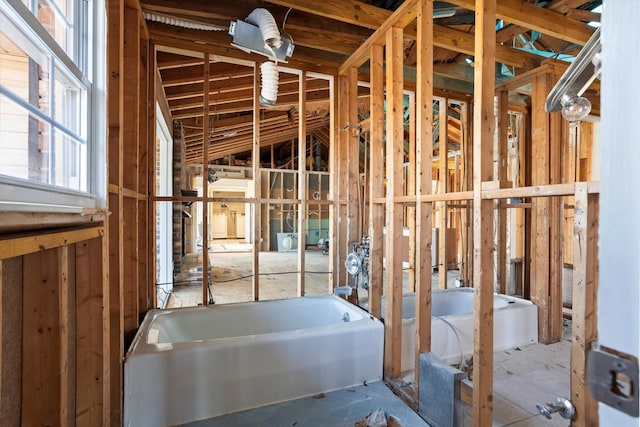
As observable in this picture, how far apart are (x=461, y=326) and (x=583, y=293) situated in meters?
1.53

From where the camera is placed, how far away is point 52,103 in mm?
1026

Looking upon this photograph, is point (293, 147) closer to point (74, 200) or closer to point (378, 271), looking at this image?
point (378, 271)

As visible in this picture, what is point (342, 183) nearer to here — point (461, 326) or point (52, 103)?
point (461, 326)

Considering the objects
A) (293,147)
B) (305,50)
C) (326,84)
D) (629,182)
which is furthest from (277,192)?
(629,182)

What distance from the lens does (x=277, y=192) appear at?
368 inches

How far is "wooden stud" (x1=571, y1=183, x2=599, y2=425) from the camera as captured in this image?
1.12 metres

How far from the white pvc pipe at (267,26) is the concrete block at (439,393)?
2368mm

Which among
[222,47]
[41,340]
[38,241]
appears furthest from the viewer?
[222,47]

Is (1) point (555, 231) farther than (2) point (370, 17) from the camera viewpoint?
Yes

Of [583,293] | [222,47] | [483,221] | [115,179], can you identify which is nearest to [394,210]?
[483,221]

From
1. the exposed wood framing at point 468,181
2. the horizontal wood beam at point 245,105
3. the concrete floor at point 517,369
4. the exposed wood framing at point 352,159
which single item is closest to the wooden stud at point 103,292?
the concrete floor at point 517,369

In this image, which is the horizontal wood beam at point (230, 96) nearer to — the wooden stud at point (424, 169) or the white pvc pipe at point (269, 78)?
the white pvc pipe at point (269, 78)

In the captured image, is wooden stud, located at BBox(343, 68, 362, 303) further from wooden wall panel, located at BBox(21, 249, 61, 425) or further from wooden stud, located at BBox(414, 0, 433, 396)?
wooden wall panel, located at BBox(21, 249, 61, 425)

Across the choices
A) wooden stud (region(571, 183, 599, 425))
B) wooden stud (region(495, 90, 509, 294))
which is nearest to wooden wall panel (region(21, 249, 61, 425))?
wooden stud (region(571, 183, 599, 425))
